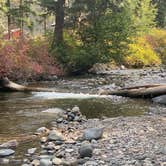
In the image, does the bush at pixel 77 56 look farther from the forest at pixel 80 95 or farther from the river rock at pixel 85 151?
the river rock at pixel 85 151

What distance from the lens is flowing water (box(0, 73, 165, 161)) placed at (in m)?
15.3

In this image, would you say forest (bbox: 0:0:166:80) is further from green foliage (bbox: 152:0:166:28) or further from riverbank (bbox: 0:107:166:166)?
green foliage (bbox: 152:0:166:28)

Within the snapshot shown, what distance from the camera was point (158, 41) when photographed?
53594 mm

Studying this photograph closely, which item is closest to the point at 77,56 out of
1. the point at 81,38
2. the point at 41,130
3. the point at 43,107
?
the point at 81,38

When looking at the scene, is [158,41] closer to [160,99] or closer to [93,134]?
[160,99]

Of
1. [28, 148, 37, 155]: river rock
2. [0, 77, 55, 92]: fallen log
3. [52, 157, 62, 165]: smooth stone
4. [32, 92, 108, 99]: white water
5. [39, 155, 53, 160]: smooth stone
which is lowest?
[32, 92, 108, 99]: white water

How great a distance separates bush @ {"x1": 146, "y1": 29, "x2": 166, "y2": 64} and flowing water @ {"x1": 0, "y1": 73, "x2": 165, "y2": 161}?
86.7ft

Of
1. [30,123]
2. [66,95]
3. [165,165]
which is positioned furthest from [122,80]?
[165,165]

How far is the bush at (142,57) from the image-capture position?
41.8 m

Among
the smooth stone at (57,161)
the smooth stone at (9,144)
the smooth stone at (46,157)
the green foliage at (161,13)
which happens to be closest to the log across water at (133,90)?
the smooth stone at (9,144)

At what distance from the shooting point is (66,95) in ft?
73.9

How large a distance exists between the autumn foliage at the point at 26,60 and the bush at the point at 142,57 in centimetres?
1017

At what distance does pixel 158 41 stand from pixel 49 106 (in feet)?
119

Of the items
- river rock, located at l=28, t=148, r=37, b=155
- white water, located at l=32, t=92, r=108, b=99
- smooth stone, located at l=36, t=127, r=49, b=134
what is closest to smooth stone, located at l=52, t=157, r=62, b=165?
river rock, located at l=28, t=148, r=37, b=155
